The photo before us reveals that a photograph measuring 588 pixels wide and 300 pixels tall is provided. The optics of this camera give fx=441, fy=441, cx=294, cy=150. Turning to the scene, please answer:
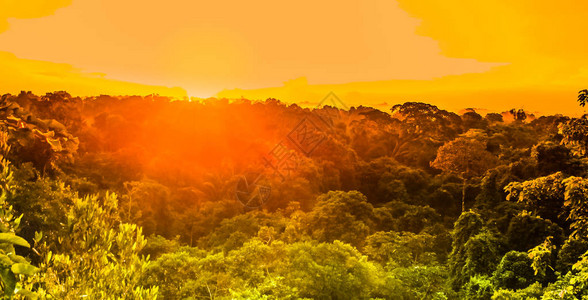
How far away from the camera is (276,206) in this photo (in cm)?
2777

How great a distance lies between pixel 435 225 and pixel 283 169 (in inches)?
434

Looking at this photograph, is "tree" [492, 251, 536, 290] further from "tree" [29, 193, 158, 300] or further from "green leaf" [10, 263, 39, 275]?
"green leaf" [10, 263, 39, 275]

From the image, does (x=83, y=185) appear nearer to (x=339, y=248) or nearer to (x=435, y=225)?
(x=339, y=248)

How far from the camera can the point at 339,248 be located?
1570cm

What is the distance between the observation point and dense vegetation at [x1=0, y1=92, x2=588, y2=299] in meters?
8.70

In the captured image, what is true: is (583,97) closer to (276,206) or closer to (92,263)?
(92,263)

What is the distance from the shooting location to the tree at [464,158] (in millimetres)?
27906

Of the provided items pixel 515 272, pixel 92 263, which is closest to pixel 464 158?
pixel 515 272

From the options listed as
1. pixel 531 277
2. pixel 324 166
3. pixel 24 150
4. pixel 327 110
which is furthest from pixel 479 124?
pixel 24 150

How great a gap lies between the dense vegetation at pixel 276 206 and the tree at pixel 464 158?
89 millimetres

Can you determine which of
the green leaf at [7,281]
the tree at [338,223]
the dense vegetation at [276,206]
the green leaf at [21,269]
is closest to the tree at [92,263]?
the dense vegetation at [276,206]

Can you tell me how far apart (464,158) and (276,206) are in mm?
12335

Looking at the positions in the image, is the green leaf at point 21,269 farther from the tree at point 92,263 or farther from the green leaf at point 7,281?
the tree at point 92,263

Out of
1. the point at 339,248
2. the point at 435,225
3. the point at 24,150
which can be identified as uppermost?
the point at 24,150
